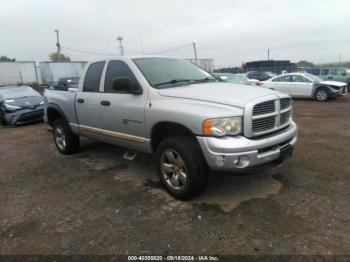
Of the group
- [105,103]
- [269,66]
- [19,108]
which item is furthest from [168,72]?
[269,66]

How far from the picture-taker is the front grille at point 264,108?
3.22 m

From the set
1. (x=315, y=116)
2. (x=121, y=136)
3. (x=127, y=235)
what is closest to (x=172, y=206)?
(x=127, y=235)

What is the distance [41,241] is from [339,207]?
11.1 feet

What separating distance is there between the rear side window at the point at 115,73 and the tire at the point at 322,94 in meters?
12.4

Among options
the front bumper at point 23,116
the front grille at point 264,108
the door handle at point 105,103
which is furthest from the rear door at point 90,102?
the front bumper at point 23,116

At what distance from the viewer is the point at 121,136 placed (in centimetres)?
429

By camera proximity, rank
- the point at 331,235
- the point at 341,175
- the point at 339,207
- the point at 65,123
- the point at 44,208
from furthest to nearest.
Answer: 1. the point at 65,123
2. the point at 341,175
3. the point at 44,208
4. the point at 339,207
5. the point at 331,235

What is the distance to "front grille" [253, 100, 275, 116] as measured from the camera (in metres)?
3.22

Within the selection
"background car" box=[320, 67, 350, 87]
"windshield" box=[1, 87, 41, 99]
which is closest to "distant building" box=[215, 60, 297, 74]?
"background car" box=[320, 67, 350, 87]

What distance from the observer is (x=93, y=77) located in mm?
4871

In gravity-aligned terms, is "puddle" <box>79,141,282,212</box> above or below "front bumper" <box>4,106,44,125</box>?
below

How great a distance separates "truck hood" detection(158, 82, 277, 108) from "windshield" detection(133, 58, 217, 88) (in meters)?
0.25

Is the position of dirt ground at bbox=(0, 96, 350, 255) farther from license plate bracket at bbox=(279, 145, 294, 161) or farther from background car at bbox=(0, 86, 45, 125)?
background car at bbox=(0, 86, 45, 125)

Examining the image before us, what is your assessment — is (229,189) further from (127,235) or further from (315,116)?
(315,116)
